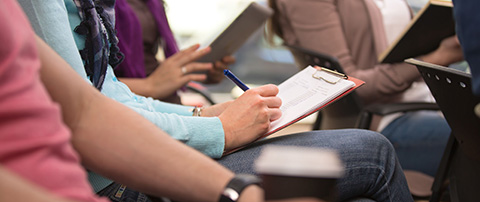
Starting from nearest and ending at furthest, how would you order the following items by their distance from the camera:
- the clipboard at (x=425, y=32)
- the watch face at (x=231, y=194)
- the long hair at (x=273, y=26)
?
the watch face at (x=231, y=194), the clipboard at (x=425, y=32), the long hair at (x=273, y=26)

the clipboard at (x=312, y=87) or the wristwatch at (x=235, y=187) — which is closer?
the wristwatch at (x=235, y=187)

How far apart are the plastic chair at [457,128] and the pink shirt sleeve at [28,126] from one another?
0.66 meters

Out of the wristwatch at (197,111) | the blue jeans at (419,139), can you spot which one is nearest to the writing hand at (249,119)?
the wristwatch at (197,111)

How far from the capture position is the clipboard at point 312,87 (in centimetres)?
85

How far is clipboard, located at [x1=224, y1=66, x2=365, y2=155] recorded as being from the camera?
85 centimetres

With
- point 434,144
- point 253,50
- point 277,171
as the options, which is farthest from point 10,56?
point 253,50

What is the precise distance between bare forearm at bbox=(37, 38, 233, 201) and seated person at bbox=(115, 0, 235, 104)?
0.80 metres

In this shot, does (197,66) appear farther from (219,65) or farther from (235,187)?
(235,187)

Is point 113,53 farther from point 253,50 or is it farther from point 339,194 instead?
point 253,50

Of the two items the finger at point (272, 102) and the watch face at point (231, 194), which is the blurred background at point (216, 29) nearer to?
the finger at point (272, 102)

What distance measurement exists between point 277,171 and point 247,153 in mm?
467

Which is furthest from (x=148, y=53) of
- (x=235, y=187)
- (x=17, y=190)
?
(x=17, y=190)

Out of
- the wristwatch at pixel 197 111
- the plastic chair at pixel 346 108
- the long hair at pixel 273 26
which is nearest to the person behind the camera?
the wristwatch at pixel 197 111

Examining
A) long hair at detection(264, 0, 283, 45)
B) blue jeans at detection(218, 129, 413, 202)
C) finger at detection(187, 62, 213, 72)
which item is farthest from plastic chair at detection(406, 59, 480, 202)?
long hair at detection(264, 0, 283, 45)
